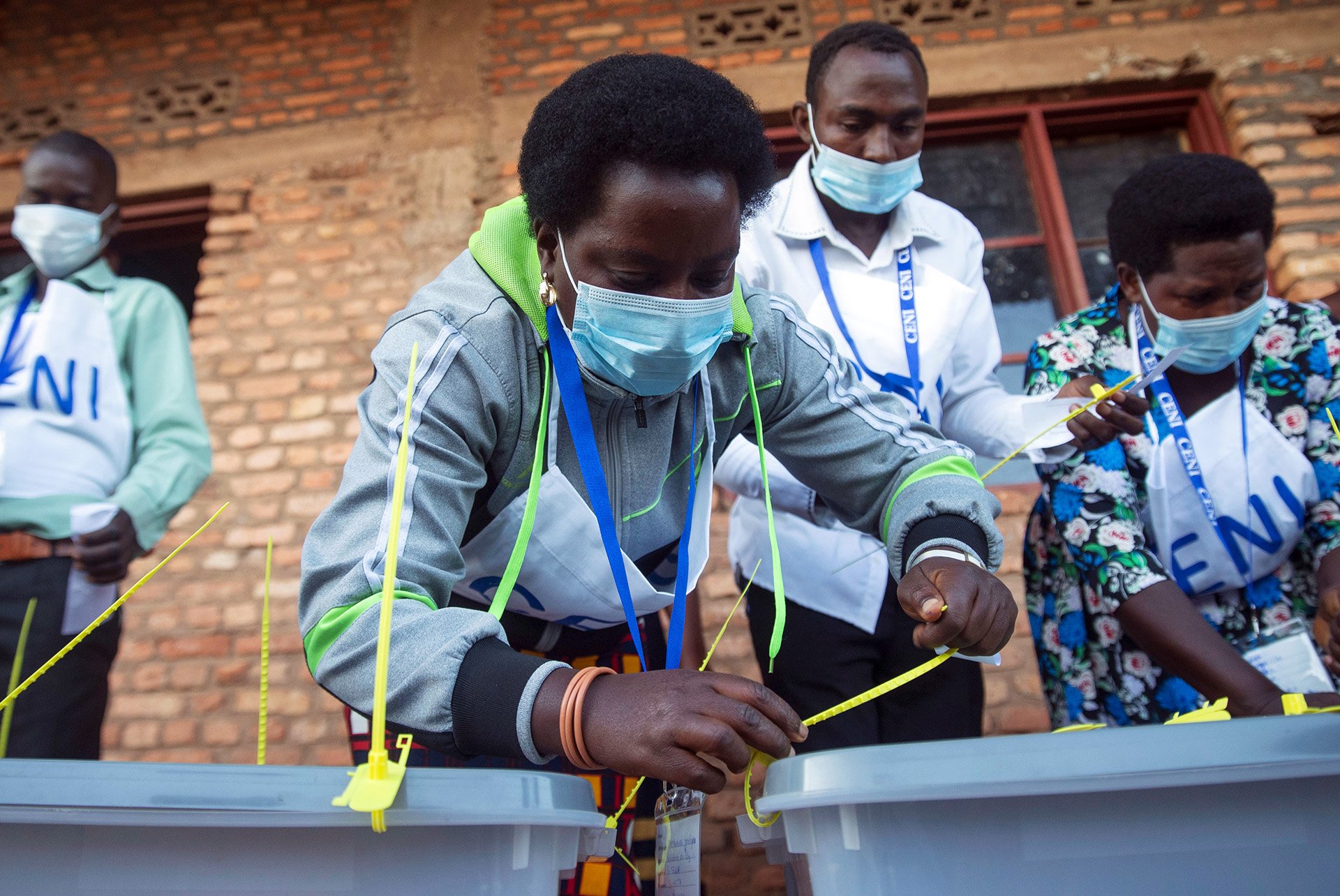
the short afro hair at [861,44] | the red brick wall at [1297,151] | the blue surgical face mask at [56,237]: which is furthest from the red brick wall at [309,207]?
the short afro hair at [861,44]

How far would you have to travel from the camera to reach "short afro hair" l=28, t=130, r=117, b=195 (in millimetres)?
2844

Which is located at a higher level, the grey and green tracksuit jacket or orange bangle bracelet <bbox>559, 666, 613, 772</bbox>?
the grey and green tracksuit jacket

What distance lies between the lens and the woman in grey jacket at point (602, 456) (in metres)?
1.00

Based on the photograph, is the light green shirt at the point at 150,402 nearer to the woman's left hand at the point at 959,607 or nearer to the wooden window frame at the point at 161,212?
the wooden window frame at the point at 161,212

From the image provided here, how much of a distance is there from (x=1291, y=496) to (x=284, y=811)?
2.00 metres

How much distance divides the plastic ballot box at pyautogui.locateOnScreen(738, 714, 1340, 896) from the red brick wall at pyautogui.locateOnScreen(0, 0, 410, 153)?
3.80 meters

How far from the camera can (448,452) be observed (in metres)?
1.22

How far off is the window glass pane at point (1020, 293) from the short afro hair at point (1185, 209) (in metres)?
1.37

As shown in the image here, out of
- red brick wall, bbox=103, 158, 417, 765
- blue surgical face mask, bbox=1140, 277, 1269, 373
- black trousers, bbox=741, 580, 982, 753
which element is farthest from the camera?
red brick wall, bbox=103, 158, 417, 765

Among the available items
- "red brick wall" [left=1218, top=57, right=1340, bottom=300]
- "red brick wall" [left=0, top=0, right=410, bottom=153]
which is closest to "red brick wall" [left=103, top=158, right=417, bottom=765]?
"red brick wall" [left=0, top=0, right=410, bottom=153]

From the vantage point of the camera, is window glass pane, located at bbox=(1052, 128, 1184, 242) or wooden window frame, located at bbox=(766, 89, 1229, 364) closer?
wooden window frame, located at bbox=(766, 89, 1229, 364)

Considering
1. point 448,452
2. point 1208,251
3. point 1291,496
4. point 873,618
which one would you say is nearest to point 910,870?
point 448,452

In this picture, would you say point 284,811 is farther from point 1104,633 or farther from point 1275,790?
point 1104,633

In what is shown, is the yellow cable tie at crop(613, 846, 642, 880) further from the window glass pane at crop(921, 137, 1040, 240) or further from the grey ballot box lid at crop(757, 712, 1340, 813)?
the window glass pane at crop(921, 137, 1040, 240)
